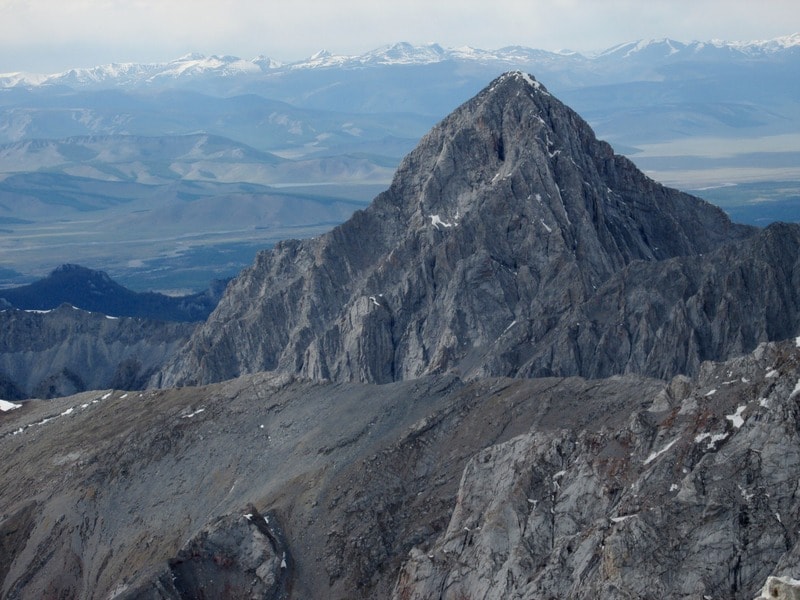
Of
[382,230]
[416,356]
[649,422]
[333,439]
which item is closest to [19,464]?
[333,439]

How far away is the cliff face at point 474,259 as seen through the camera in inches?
4235

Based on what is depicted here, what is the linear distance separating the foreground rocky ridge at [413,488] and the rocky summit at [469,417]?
145 mm

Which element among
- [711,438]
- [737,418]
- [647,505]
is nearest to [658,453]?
[711,438]

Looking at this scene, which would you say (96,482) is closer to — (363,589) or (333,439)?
(333,439)

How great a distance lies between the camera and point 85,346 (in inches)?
6358

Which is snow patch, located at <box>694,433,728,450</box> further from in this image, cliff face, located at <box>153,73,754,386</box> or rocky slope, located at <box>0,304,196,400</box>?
rocky slope, located at <box>0,304,196,400</box>

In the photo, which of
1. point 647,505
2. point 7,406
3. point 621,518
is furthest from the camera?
point 7,406

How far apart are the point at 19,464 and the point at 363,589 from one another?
3975 centimetres

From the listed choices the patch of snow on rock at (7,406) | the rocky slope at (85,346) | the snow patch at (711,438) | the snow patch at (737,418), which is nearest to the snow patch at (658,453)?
the snow patch at (711,438)

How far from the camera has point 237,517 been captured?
233 ft

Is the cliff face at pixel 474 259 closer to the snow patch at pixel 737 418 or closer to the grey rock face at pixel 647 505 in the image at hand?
the grey rock face at pixel 647 505

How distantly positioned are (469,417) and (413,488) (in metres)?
7.73

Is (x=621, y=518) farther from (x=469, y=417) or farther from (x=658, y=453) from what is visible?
(x=469, y=417)

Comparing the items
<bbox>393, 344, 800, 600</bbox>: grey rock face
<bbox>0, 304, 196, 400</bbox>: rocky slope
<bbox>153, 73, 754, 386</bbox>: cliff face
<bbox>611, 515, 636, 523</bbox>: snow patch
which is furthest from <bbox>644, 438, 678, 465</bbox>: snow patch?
<bbox>0, 304, 196, 400</bbox>: rocky slope
